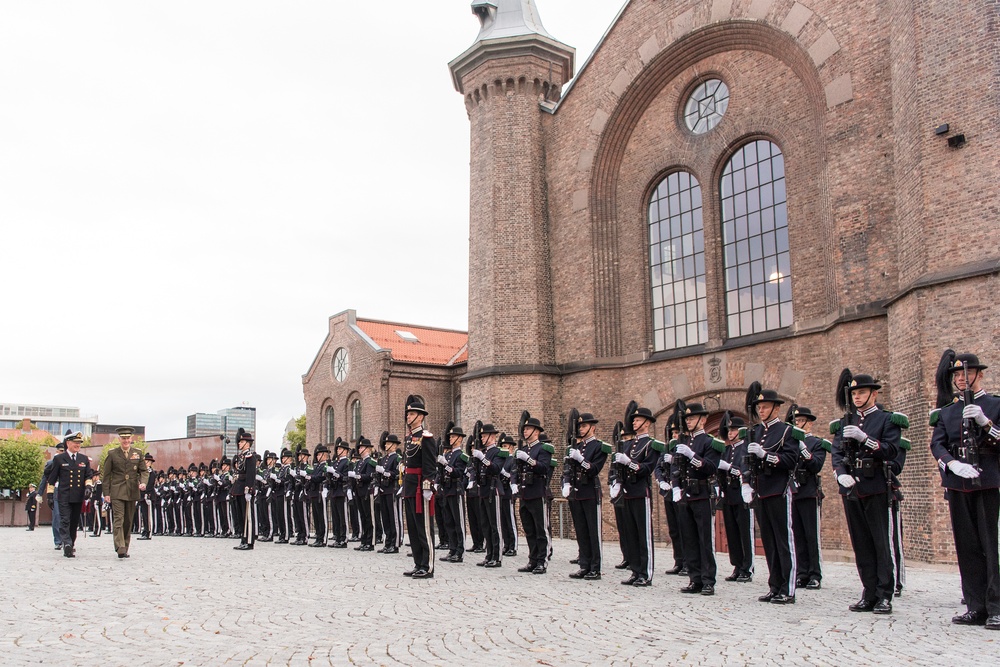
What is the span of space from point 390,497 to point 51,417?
157 metres

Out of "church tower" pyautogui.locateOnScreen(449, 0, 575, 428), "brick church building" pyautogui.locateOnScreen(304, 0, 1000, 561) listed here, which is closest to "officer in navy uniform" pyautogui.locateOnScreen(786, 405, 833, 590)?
"brick church building" pyautogui.locateOnScreen(304, 0, 1000, 561)

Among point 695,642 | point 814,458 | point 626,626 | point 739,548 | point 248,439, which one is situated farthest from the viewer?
point 248,439

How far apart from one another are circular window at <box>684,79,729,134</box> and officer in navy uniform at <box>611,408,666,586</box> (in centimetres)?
1259

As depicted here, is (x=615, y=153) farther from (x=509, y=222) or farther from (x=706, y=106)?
(x=509, y=222)

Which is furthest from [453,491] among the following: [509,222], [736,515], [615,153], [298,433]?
[298,433]

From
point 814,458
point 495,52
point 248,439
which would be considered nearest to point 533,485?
point 814,458

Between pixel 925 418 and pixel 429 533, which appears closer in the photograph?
pixel 429 533

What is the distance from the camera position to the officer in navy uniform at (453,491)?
14789 millimetres

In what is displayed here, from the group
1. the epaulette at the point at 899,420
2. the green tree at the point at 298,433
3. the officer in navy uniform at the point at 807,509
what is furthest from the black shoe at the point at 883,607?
the green tree at the point at 298,433

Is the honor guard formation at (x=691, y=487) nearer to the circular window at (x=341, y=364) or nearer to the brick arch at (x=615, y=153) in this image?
the brick arch at (x=615, y=153)

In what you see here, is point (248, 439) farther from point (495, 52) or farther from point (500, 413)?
point (495, 52)

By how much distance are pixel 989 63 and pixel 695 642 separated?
12469 mm

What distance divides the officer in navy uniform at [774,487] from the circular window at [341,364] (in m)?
29.4

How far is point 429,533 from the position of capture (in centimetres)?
1166
